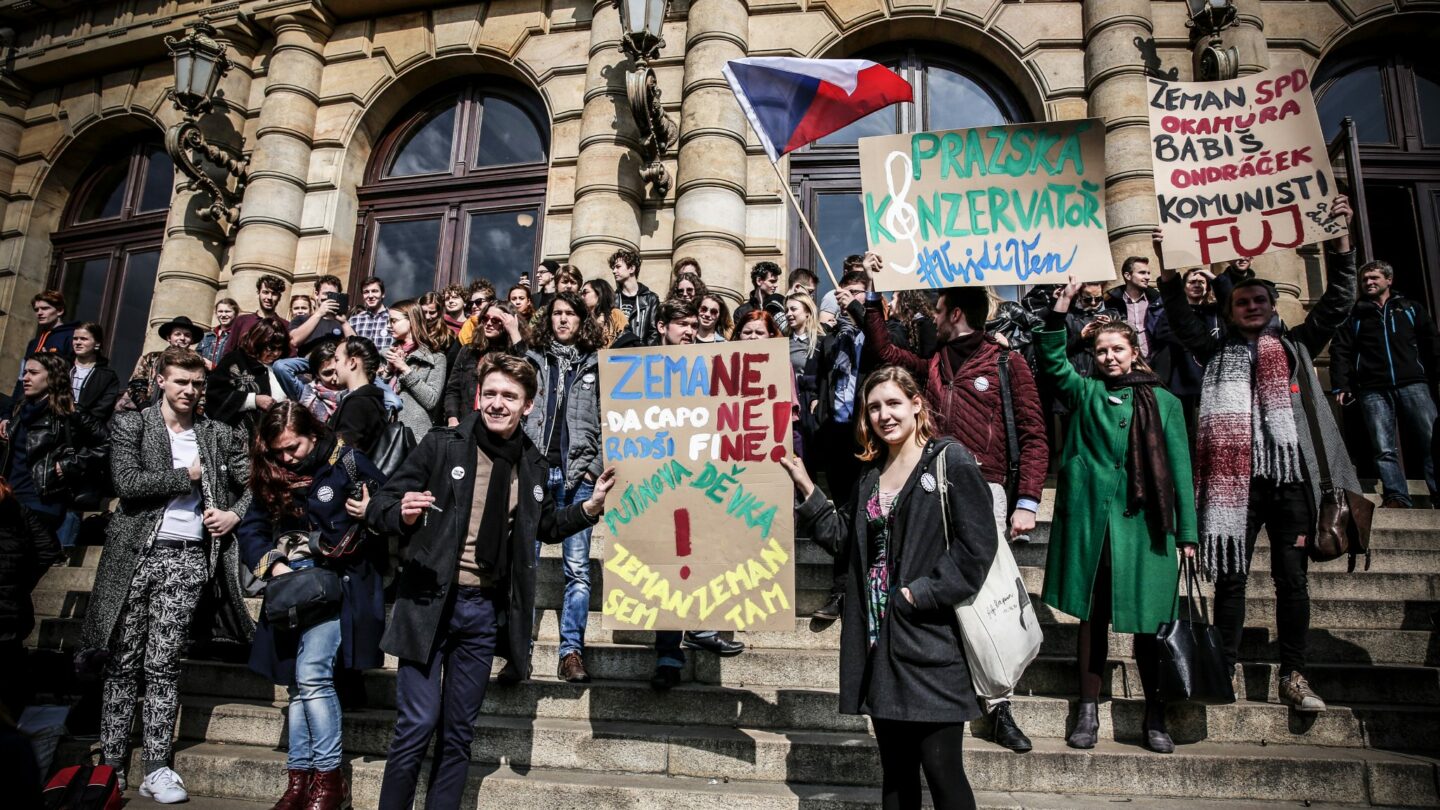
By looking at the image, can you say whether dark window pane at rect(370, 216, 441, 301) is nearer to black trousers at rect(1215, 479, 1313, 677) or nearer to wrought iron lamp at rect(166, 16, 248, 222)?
wrought iron lamp at rect(166, 16, 248, 222)

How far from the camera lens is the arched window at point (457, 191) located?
10938 millimetres

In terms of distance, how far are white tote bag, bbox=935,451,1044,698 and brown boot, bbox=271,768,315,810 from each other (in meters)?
3.20

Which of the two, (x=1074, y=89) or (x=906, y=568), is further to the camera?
(x=1074, y=89)

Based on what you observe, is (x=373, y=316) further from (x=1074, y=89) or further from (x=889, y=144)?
(x=1074, y=89)

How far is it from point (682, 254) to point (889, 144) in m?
4.42

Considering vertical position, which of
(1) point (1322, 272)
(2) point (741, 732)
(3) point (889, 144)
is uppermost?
(1) point (1322, 272)

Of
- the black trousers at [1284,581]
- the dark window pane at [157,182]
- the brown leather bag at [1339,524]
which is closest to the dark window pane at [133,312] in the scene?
the dark window pane at [157,182]

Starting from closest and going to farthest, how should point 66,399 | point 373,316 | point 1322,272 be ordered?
point 66,399
point 373,316
point 1322,272

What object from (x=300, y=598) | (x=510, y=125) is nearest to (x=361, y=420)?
(x=300, y=598)

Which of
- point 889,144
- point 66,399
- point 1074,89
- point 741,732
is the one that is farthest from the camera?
point 1074,89

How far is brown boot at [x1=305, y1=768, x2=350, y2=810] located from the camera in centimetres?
381

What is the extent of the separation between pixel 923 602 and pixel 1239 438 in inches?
114

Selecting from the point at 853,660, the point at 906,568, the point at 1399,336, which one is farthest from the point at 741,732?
the point at 1399,336

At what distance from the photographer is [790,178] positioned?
10.1 meters
